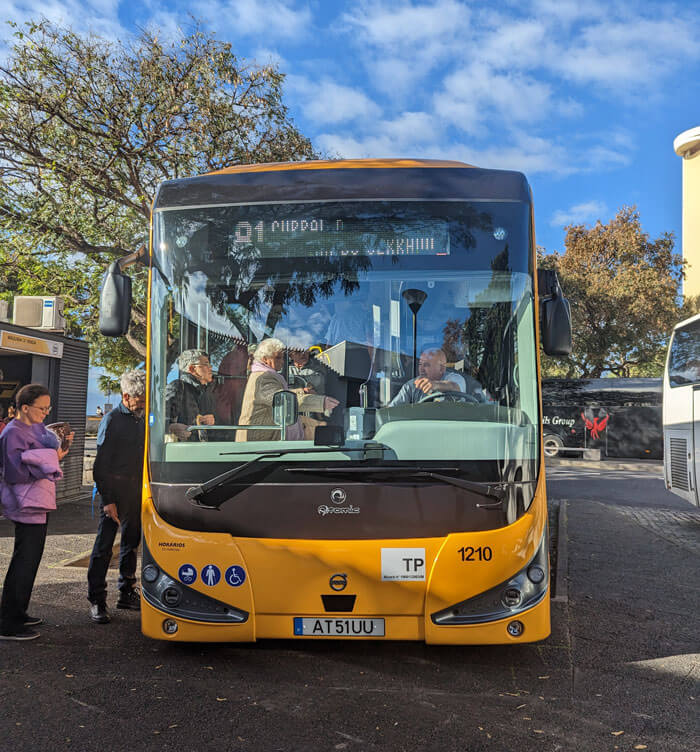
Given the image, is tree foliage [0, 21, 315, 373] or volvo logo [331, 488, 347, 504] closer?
volvo logo [331, 488, 347, 504]

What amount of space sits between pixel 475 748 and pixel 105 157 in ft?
39.4

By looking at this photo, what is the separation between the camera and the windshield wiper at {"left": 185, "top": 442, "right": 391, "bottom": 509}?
468 cm

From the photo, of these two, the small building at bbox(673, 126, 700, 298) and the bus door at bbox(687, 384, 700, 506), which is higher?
the small building at bbox(673, 126, 700, 298)

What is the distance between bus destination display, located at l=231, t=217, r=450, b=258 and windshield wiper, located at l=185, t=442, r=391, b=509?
4.03ft

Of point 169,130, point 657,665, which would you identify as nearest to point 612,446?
point 169,130

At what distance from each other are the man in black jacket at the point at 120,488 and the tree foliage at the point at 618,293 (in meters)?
24.2

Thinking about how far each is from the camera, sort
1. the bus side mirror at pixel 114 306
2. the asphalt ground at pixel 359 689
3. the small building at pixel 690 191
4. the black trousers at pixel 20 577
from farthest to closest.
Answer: the small building at pixel 690 191 < the black trousers at pixel 20 577 < the bus side mirror at pixel 114 306 < the asphalt ground at pixel 359 689

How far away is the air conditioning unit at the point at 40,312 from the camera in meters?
13.4

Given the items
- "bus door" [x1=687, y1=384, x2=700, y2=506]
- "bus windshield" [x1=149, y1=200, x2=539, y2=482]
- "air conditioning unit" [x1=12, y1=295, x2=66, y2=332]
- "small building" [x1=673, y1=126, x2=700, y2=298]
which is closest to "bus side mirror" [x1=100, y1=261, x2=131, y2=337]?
"bus windshield" [x1=149, y1=200, x2=539, y2=482]

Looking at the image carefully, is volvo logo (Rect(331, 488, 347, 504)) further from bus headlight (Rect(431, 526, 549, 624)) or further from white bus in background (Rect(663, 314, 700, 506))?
white bus in background (Rect(663, 314, 700, 506))

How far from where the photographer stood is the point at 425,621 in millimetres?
4609

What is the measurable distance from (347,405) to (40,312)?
33.4 feet

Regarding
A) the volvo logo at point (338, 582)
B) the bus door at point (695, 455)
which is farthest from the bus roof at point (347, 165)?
the bus door at point (695, 455)

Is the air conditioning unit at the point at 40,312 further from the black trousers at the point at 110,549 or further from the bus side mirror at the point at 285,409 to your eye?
the bus side mirror at the point at 285,409
